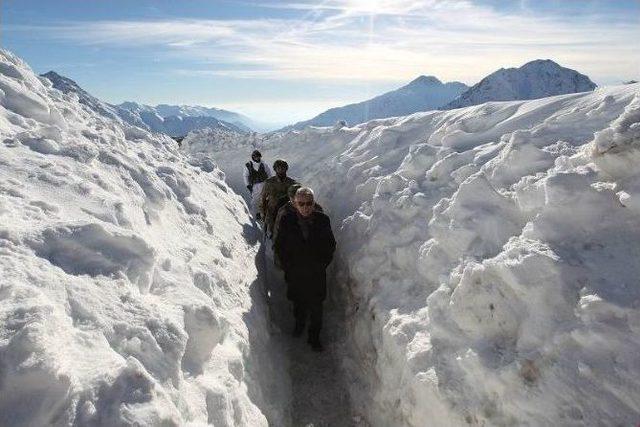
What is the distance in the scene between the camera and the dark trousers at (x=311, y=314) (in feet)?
21.5

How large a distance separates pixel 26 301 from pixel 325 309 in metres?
5.11

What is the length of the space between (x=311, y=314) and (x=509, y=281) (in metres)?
3.17

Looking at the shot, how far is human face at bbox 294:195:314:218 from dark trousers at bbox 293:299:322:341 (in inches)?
50.7

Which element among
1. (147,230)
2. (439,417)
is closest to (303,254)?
(147,230)

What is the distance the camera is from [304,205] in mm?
6312

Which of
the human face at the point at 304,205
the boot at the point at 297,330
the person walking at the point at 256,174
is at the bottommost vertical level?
the boot at the point at 297,330

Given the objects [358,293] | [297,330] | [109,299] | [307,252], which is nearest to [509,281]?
[358,293]

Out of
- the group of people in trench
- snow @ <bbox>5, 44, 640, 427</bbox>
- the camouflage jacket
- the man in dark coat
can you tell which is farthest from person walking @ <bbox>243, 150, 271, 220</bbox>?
the man in dark coat

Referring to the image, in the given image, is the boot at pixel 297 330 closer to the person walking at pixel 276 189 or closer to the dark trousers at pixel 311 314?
the dark trousers at pixel 311 314

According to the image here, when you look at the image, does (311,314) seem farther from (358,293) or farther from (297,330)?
(358,293)

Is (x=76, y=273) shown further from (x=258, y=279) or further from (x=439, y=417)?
(x=258, y=279)

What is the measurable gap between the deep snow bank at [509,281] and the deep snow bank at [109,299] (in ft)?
5.08

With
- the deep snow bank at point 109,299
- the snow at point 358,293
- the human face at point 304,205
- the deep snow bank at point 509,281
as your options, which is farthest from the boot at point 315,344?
the human face at point 304,205

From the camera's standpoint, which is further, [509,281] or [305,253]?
[305,253]
